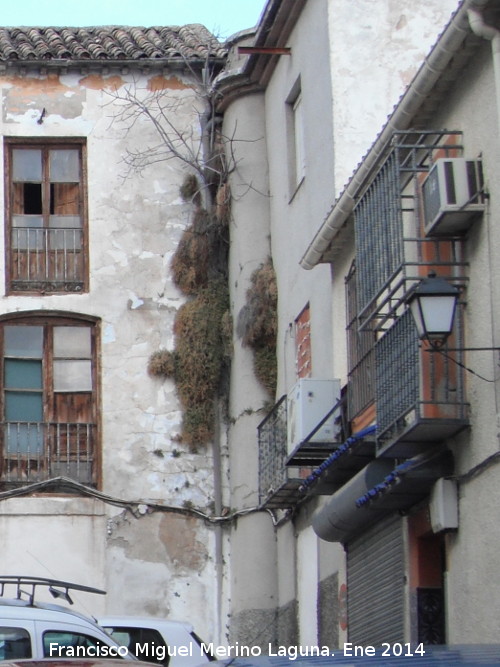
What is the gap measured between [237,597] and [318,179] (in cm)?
634

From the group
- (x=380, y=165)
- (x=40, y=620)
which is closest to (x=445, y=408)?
(x=380, y=165)

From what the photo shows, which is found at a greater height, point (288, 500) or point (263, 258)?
point (263, 258)

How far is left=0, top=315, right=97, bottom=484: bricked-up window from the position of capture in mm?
22344

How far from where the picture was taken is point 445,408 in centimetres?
1220

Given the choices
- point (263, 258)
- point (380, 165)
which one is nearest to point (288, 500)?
point (263, 258)

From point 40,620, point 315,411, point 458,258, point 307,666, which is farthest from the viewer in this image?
point 315,411

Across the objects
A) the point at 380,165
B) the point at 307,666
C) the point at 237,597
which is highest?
the point at 380,165

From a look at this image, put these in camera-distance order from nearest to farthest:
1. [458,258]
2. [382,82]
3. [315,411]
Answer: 1. [458,258]
2. [315,411]
3. [382,82]

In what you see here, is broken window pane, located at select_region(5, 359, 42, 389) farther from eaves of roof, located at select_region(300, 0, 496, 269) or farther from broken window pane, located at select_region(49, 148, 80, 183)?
eaves of roof, located at select_region(300, 0, 496, 269)

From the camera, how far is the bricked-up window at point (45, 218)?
75.7 feet

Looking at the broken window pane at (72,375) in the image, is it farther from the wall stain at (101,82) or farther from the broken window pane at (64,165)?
the wall stain at (101,82)

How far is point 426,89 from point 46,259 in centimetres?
1135

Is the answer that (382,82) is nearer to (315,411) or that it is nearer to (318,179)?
(318,179)

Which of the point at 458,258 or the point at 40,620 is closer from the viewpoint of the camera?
the point at 40,620
